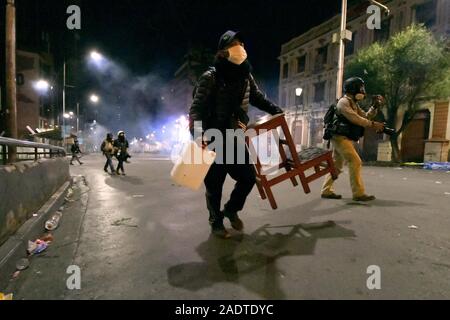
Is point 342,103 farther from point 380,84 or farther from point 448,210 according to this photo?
point 380,84

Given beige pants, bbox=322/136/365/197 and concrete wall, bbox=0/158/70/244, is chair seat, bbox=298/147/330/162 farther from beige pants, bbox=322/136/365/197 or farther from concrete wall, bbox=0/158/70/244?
concrete wall, bbox=0/158/70/244

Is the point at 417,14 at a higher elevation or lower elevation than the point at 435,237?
higher

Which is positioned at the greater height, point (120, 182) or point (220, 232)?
point (220, 232)

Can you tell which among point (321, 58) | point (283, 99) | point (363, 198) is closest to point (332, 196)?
point (363, 198)

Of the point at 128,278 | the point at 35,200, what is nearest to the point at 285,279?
the point at 128,278

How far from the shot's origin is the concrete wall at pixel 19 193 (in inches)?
112

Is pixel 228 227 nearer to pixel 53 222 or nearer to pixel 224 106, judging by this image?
pixel 224 106

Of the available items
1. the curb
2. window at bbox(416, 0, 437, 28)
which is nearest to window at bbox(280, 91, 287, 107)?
window at bbox(416, 0, 437, 28)

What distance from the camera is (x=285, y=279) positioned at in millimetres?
2289

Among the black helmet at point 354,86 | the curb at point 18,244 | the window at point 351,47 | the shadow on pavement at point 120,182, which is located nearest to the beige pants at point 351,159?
the black helmet at point 354,86

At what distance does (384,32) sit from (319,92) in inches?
314

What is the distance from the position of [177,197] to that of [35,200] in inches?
101

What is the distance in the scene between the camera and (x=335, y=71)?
28.2 m

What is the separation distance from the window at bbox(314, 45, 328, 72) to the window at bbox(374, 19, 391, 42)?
5605 millimetres
